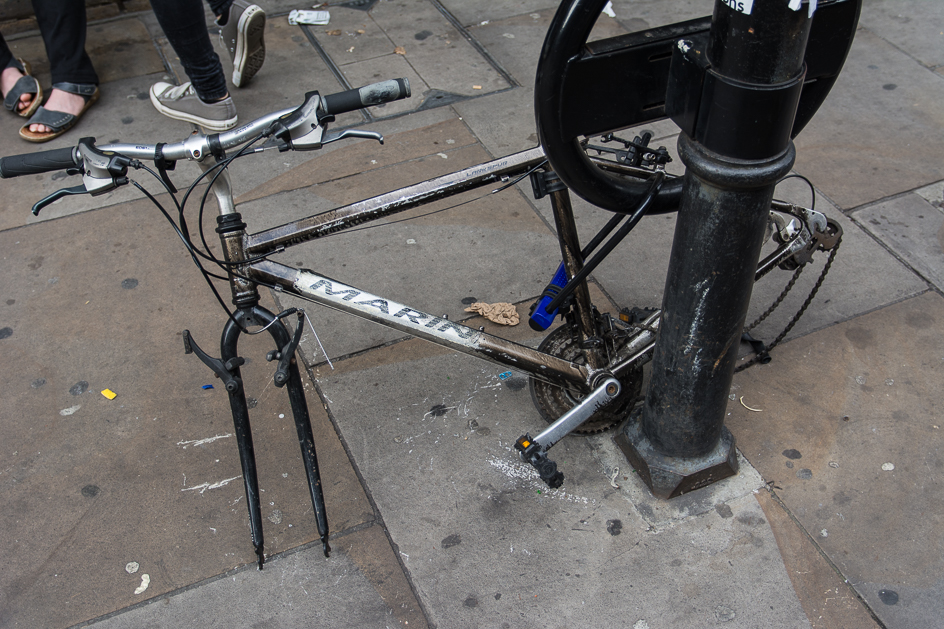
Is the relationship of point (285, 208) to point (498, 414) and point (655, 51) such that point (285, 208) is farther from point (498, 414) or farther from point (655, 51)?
point (655, 51)

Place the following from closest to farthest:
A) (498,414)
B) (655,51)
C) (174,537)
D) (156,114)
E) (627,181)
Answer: (655,51)
(627,181)
(174,537)
(498,414)
(156,114)

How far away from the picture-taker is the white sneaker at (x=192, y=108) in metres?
4.32

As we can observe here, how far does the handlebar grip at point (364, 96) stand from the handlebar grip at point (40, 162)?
2.23 ft

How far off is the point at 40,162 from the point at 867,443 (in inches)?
109

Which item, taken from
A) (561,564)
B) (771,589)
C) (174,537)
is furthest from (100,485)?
(771,589)

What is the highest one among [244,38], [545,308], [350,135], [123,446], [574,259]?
[350,135]

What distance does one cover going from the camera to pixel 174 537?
2.46m

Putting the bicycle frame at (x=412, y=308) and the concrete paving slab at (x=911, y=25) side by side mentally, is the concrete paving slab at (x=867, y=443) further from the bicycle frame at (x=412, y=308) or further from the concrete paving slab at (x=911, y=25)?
the concrete paving slab at (x=911, y=25)

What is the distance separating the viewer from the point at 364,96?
5.99 ft

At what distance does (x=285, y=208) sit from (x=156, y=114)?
56.4 inches

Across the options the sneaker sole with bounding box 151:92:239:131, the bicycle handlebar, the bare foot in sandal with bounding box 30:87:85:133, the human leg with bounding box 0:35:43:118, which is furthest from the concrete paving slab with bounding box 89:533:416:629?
the human leg with bounding box 0:35:43:118

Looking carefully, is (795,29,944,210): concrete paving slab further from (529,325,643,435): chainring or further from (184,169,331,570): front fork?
(184,169,331,570): front fork

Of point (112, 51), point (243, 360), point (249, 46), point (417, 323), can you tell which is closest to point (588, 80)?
point (417, 323)

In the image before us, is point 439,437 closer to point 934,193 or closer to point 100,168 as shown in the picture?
point 100,168
